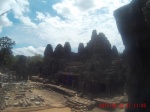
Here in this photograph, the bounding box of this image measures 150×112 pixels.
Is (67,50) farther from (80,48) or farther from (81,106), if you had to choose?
(81,106)

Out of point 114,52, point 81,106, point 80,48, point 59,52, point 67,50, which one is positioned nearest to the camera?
point 81,106

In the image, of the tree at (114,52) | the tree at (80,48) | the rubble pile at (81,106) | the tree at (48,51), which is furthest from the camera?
the tree at (48,51)

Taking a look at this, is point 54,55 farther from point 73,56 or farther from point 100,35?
point 100,35

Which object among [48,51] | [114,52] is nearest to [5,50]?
[48,51]

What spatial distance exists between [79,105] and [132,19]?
1624 centimetres

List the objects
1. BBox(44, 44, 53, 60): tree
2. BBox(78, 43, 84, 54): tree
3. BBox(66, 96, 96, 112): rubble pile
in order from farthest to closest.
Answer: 1. BBox(44, 44, 53, 60): tree
2. BBox(78, 43, 84, 54): tree
3. BBox(66, 96, 96, 112): rubble pile

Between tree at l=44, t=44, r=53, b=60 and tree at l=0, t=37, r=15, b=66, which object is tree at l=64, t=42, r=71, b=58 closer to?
tree at l=44, t=44, r=53, b=60

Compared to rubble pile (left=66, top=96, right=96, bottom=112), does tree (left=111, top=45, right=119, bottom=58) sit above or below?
above

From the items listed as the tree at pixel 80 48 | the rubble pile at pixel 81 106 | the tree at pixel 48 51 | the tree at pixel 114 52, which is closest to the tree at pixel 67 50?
the tree at pixel 48 51

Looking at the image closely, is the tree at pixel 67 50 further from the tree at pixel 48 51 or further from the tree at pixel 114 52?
the tree at pixel 114 52

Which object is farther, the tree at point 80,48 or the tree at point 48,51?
the tree at point 48,51

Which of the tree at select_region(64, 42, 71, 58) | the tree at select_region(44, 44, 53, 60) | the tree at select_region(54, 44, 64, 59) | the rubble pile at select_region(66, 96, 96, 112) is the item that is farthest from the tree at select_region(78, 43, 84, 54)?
the rubble pile at select_region(66, 96, 96, 112)

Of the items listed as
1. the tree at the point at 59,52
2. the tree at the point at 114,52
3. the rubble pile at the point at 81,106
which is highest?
the tree at the point at 59,52

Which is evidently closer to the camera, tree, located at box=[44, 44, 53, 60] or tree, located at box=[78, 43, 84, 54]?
tree, located at box=[78, 43, 84, 54]
